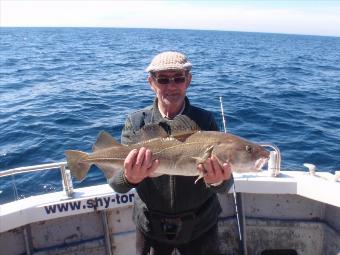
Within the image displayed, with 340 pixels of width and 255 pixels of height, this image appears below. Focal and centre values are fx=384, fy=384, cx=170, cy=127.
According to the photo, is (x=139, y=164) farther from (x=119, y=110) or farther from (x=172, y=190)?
(x=119, y=110)

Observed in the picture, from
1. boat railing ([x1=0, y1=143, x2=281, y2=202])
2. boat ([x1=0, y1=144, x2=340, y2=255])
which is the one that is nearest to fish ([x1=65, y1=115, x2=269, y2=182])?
boat railing ([x1=0, y1=143, x2=281, y2=202])

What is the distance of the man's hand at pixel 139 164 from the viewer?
3527 millimetres

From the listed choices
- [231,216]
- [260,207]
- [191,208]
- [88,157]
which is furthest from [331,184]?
[88,157]

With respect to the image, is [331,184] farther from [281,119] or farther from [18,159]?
[281,119]

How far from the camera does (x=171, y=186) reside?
3805mm

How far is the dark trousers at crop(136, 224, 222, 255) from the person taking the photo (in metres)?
3.99

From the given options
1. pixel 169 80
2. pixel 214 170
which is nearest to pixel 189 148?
pixel 214 170

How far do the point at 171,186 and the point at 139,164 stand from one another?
1.57 ft

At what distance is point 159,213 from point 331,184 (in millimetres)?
2652

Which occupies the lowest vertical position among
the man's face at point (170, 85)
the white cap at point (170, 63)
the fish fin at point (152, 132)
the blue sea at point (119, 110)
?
the blue sea at point (119, 110)

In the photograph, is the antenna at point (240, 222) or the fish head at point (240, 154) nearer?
the fish head at point (240, 154)

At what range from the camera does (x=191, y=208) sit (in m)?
3.87

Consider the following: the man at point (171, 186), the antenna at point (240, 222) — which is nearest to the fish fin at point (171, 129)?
the man at point (171, 186)

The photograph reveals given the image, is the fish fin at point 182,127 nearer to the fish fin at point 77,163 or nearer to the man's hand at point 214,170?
the man's hand at point 214,170
